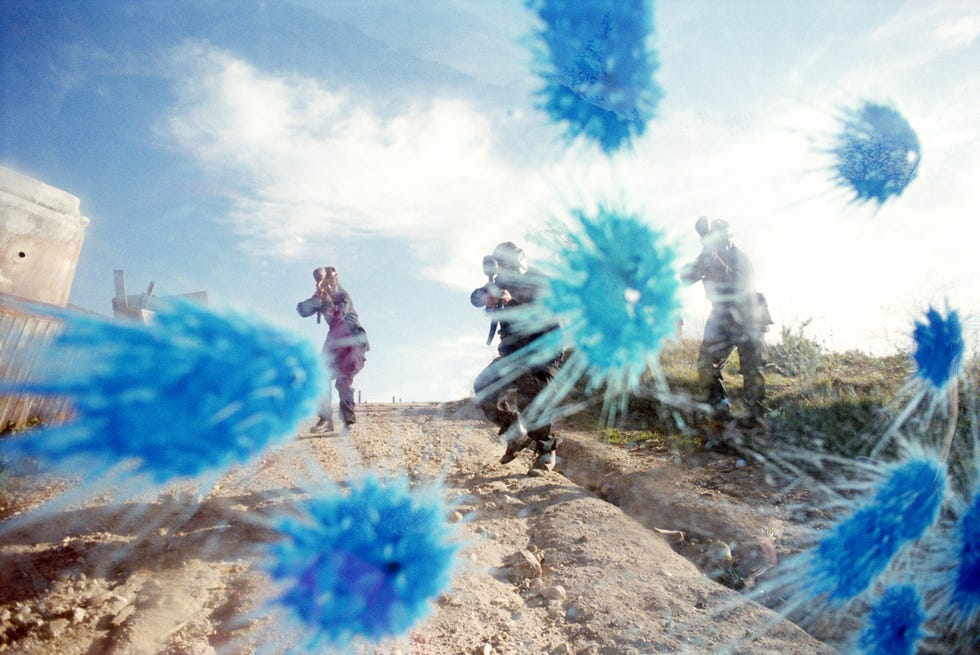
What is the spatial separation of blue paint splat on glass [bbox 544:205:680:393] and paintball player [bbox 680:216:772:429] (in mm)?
3187

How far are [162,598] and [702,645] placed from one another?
2.32 m

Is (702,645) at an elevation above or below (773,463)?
below

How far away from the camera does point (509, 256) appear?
3965mm

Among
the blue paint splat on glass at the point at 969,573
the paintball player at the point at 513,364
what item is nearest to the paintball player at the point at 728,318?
the paintball player at the point at 513,364

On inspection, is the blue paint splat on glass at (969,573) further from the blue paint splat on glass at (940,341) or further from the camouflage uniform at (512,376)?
the camouflage uniform at (512,376)

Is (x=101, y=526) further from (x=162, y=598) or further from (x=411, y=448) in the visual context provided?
(x=411, y=448)

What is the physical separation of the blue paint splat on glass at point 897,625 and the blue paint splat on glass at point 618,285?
176cm

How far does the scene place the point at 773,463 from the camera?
4.86m

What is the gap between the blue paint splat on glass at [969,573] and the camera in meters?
2.57

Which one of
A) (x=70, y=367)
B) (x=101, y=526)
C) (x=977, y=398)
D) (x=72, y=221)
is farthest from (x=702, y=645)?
(x=977, y=398)

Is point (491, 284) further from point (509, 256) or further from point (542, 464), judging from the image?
point (542, 464)

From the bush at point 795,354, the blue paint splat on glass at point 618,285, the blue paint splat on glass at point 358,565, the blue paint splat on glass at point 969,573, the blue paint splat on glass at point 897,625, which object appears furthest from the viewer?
the bush at point 795,354

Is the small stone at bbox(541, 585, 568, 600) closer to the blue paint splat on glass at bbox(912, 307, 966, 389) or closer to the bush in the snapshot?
the blue paint splat on glass at bbox(912, 307, 966, 389)

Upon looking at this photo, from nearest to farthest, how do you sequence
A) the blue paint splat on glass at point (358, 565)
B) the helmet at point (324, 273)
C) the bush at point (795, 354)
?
the blue paint splat on glass at point (358, 565) < the helmet at point (324, 273) < the bush at point (795, 354)
